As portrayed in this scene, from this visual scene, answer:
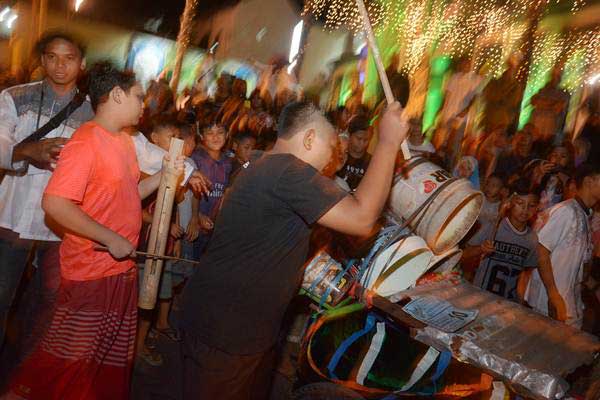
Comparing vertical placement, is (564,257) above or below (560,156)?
below

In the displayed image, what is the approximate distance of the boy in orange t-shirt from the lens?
2.81m

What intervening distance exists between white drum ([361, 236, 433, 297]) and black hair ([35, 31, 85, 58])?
103 inches

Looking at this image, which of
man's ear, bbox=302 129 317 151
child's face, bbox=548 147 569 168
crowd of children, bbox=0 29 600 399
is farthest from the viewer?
child's face, bbox=548 147 569 168

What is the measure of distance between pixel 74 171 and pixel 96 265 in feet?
2.02

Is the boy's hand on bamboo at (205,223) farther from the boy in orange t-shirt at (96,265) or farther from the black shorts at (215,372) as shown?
the black shorts at (215,372)

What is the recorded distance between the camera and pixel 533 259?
197 inches

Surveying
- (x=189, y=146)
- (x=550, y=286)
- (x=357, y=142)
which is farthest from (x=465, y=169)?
(x=189, y=146)

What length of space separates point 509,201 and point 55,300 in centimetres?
440

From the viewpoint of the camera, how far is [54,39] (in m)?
3.41

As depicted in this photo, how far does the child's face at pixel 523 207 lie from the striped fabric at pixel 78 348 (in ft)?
12.9

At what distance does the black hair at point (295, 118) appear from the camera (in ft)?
8.30

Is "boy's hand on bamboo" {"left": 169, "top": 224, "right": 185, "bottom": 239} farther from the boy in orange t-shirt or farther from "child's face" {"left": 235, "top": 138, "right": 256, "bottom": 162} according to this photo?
the boy in orange t-shirt

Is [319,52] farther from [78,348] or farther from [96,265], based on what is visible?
[78,348]


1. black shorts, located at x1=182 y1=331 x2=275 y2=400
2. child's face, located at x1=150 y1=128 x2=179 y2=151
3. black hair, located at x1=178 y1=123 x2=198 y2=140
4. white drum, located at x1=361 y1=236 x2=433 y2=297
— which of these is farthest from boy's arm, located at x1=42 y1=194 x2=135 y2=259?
black hair, located at x1=178 y1=123 x2=198 y2=140
